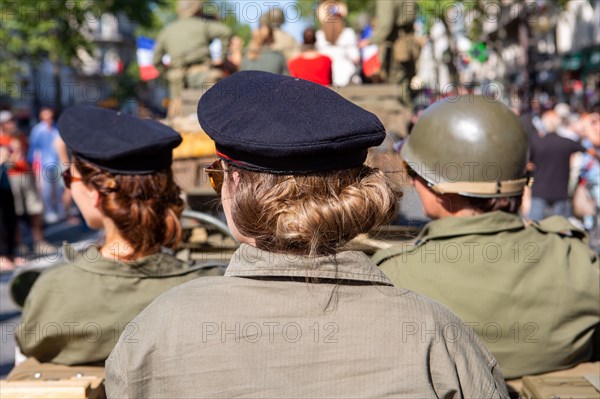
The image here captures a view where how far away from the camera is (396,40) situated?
12023mm

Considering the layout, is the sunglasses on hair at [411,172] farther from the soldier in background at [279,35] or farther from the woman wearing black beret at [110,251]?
the soldier in background at [279,35]

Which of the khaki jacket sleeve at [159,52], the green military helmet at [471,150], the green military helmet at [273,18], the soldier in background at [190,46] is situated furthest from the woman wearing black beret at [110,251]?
the green military helmet at [273,18]

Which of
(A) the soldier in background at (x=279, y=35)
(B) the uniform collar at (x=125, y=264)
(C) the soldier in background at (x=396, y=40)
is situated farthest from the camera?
(A) the soldier in background at (x=279, y=35)

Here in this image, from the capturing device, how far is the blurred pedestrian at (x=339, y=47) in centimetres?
1113

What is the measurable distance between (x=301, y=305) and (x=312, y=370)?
129mm

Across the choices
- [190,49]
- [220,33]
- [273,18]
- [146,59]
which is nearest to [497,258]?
[190,49]

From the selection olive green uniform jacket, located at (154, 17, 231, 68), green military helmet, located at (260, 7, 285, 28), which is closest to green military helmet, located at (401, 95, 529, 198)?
olive green uniform jacket, located at (154, 17, 231, 68)

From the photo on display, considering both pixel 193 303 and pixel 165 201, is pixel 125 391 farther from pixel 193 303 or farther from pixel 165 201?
pixel 165 201

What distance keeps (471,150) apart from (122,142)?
1.32 meters

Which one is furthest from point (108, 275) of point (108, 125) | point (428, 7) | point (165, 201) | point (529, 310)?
point (428, 7)

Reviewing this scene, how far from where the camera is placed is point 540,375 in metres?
3.17

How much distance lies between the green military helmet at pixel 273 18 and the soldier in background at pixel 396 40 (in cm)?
137

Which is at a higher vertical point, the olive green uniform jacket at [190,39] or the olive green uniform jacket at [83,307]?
the olive green uniform jacket at [83,307]

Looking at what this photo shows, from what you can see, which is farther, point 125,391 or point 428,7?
point 428,7
